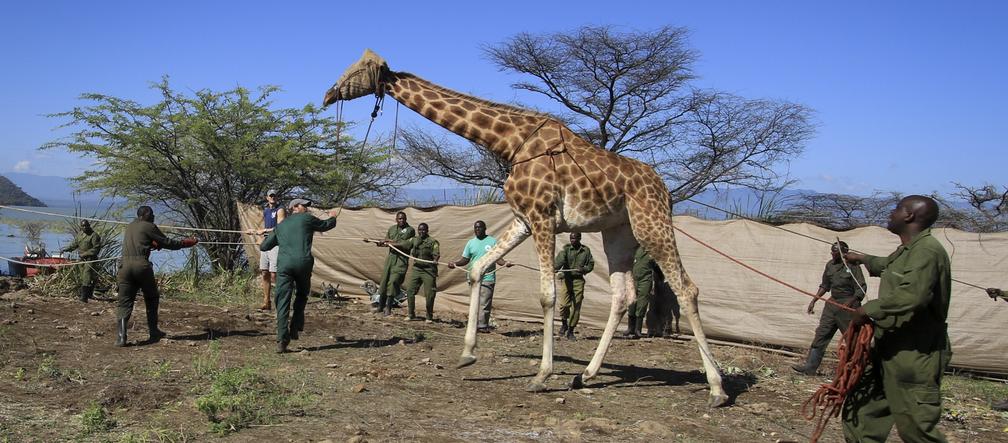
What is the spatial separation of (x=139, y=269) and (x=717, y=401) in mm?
6878

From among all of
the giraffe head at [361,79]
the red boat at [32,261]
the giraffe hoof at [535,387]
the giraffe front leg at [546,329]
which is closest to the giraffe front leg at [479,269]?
the giraffe front leg at [546,329]

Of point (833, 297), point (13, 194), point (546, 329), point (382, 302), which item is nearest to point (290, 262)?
point (546, 329)

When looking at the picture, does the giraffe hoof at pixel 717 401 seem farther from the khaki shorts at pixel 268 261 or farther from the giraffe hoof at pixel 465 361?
the khaki shorts at pixel 268 261

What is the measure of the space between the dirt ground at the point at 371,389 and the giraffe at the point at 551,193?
63 cm

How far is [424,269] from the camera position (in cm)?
1341

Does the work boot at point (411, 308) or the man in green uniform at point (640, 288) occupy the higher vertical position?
the man in green uniform at point (640, 288)

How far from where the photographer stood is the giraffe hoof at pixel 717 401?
7.73 meters

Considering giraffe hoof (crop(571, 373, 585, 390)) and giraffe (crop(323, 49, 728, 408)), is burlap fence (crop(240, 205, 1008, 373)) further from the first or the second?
giraffe hoof (crop(571, 373, 585, 390))

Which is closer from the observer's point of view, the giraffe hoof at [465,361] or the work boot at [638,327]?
the giraffe hoof at [465,361]

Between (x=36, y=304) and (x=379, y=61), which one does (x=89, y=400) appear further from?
(x=36, y=304)

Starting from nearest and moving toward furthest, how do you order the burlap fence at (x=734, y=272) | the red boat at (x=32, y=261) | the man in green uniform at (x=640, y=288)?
1. the burlap fence at (x=734, y=272)
2. the man in green uniform at (x=640, y=288)
3. the red boat at (x=32, y=261)

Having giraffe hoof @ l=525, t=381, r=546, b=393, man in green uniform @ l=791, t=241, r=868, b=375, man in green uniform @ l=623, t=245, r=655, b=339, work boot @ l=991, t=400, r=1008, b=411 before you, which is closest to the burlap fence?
man in green uniform @ l=623, t=245, r=655, b=339

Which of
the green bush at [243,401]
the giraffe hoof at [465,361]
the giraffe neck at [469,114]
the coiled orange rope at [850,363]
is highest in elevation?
the giraffe neck at [469,114]

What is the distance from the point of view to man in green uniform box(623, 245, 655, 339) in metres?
12.7
